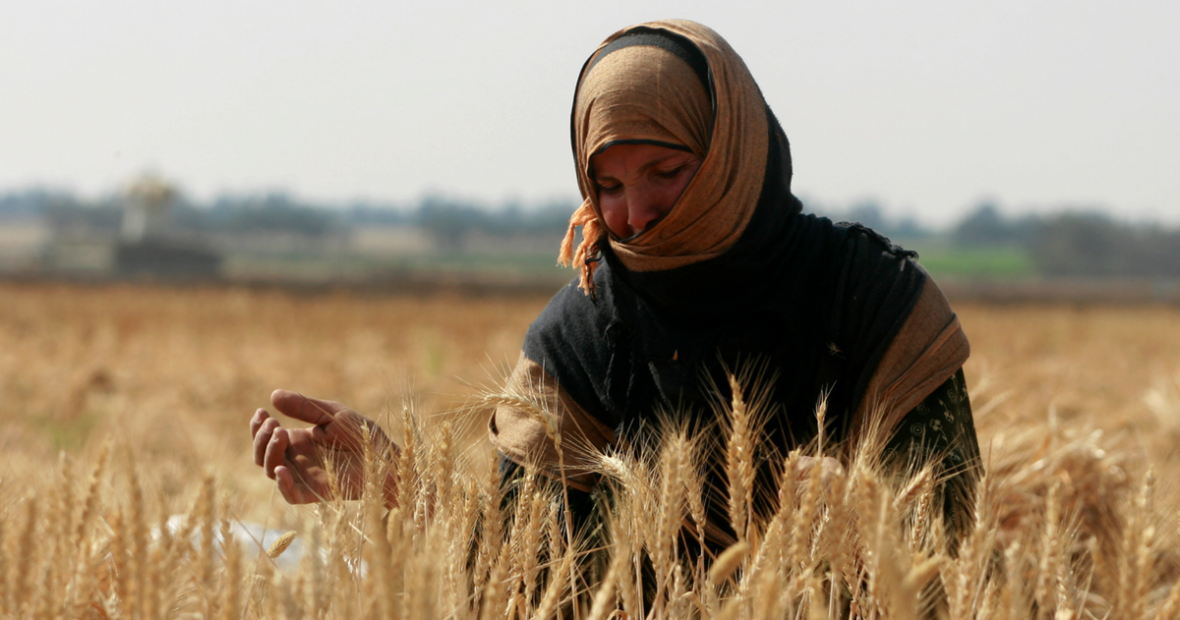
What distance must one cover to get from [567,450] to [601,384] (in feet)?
0.55

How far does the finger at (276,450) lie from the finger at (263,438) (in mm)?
13

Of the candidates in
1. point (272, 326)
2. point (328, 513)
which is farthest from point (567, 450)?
point (272, 326)

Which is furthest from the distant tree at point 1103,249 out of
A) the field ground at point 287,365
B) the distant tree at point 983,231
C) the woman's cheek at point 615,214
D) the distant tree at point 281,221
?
the woman's cheek at point 615,214

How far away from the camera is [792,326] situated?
2.08 metres

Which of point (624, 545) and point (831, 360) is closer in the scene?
point (624, 545)

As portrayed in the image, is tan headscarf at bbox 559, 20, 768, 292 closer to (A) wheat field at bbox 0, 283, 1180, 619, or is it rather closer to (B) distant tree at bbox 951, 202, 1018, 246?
(A) wheat field at bbox 0, 283, 1180, 619

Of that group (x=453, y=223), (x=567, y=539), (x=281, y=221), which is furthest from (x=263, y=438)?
(x=281, y=221)

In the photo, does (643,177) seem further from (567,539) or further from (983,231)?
(983,231)

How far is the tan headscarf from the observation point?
201 cm

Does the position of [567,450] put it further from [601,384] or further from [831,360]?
[831,360]

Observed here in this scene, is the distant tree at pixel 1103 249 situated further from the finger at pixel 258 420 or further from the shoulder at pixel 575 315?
the finger at pixel 258 420

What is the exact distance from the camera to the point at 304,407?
6.23ft

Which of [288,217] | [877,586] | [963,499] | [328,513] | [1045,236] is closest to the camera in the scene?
[877,586]

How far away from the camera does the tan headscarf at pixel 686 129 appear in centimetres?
201
